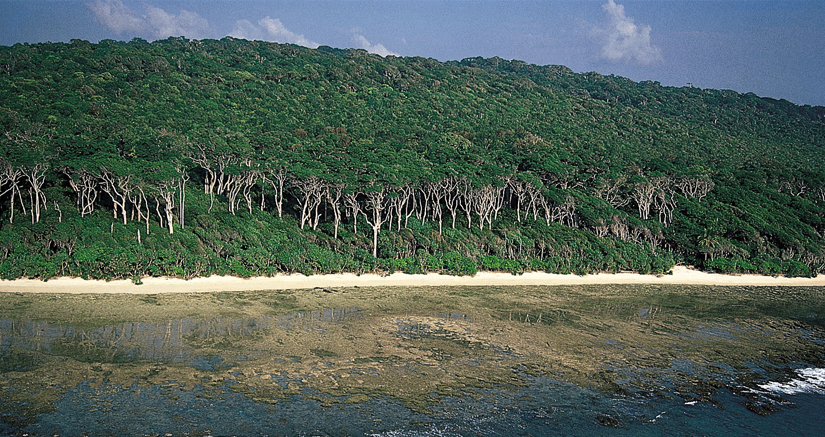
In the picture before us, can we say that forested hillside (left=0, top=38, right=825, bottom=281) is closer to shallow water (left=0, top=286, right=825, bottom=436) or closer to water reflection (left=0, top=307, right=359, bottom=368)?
shallow water (left=0, top=286, right=825, bottom=436)

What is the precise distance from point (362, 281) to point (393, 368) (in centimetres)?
1645

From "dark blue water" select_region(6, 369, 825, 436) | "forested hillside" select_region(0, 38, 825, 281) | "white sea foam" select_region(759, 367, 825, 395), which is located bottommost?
"dark blue water" select_region(6, 369, 825, 436)

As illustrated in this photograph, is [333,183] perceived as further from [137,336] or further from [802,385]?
[802,385]

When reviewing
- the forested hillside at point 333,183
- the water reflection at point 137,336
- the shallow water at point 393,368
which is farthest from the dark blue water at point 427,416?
the forested hillside at point 333,183

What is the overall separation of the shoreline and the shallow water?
180 cm

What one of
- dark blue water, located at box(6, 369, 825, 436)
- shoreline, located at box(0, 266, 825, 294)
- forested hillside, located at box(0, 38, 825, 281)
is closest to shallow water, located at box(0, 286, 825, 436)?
dark blue water, located at box(6, 369, 825, 436)

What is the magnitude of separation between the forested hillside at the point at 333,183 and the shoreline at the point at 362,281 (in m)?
0.78

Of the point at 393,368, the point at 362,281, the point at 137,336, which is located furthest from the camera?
the point at 362,281

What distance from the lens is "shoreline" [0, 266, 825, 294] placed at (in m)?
30.8

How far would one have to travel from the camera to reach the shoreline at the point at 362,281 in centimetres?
3083

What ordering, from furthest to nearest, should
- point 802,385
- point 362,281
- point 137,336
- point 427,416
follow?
point 362,281, point 137,336, point 802,385, point 427,416

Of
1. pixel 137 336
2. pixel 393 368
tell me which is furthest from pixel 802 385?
pixel 137 336

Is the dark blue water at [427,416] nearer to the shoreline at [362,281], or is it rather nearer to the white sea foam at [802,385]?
the white sea foam at [802,385]

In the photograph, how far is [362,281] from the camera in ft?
124
